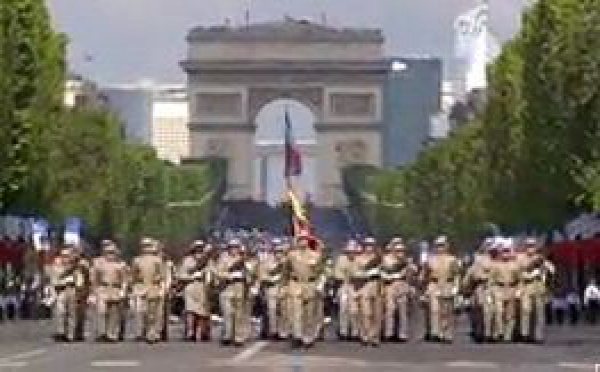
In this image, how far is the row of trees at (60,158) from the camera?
229ft

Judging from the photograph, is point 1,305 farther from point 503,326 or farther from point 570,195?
point 503,326

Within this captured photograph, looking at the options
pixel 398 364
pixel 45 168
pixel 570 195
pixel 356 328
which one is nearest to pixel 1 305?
pixel 45 168

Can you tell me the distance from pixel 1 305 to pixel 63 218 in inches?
958

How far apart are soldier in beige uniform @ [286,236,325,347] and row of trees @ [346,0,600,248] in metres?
29.7

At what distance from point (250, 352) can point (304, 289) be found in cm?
329

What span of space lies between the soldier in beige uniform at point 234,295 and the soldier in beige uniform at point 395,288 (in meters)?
2.37

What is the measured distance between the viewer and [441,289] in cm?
4109

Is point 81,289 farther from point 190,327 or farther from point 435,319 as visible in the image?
point 435,319

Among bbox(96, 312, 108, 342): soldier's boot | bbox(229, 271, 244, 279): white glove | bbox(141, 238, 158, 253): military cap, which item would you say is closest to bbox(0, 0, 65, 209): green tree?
bbox(96, 312, 108, 342): soldier's boot

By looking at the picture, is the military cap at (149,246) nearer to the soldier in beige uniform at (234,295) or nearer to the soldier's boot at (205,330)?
the soldier in beige uniform at (234,295)

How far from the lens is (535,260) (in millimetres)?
40875

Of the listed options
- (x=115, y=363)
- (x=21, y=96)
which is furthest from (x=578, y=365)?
(x=21, y=96)

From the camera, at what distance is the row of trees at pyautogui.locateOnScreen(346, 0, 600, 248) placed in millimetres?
70688

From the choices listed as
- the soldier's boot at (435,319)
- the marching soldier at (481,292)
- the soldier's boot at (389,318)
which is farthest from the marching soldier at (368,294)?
the marching soldier at (481,292)
